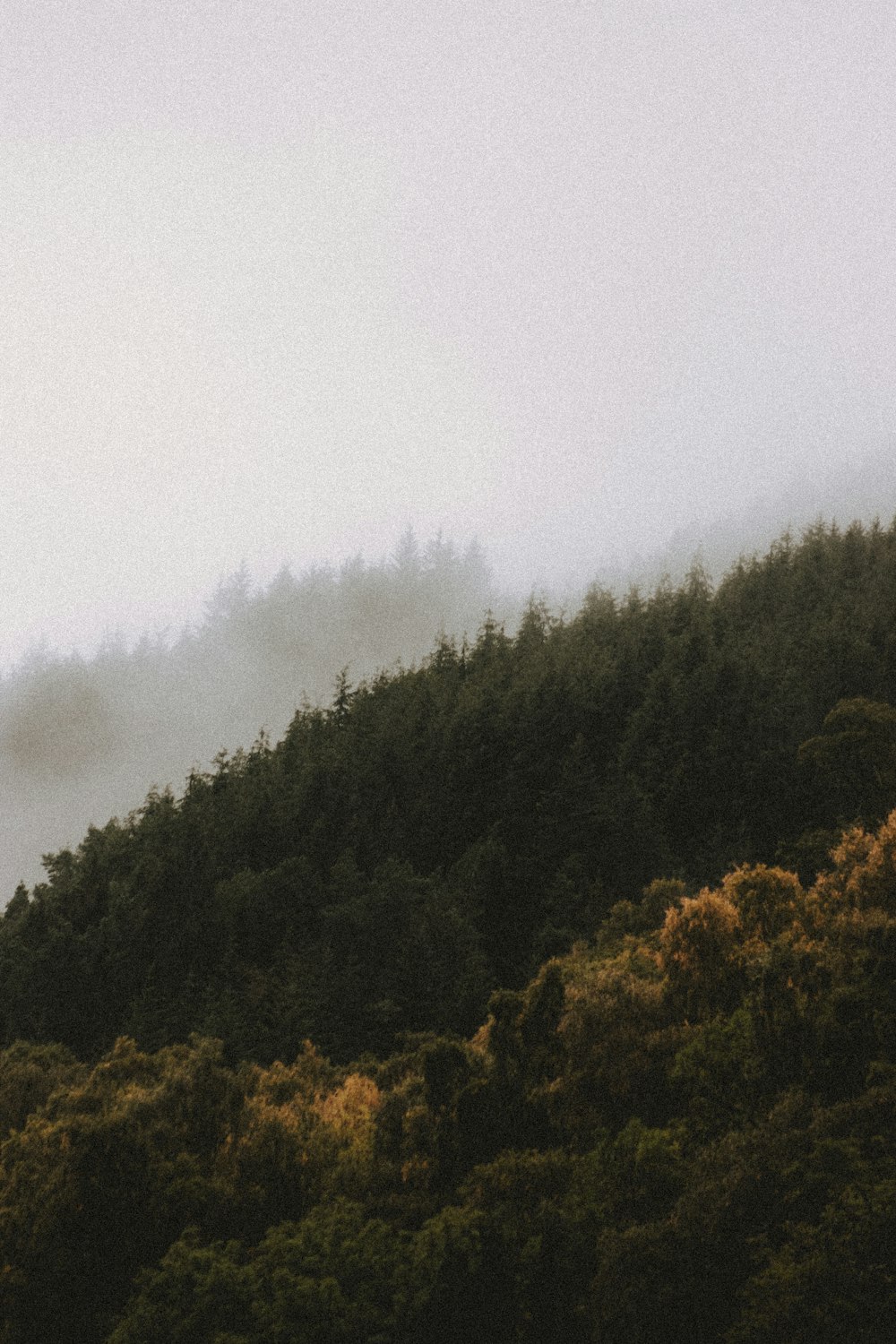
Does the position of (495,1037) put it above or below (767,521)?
below

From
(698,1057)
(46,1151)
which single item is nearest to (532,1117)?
(698,1057)

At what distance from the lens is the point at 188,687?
468 feet

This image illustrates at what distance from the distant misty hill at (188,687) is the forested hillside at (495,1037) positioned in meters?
91.5

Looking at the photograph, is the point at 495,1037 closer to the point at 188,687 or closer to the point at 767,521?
the point at 188,687

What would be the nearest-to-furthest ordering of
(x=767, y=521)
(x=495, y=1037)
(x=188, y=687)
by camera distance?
(x=495, y=1037) → (x=188, y=687) → (x=767, y=521)

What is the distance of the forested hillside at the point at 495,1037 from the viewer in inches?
380

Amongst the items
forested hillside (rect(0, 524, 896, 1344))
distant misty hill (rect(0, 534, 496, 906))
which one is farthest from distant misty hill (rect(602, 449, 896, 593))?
forested hillside (rect(0, 524, 896, 1344))

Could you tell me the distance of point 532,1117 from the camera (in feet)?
44.7

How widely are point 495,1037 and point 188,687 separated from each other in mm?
135402

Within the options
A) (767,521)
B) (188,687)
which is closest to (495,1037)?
(188,687)

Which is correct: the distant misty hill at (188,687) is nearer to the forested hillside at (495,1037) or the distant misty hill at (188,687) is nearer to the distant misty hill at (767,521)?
the distant misty hill at (767,521)

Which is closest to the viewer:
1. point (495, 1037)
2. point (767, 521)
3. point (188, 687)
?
point (495, 1037)

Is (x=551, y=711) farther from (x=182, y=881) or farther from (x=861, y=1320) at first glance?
(x=861, y=1320)

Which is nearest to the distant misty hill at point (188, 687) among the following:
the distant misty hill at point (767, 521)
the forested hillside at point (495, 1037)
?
the distant misty hill at point (767, 521)
